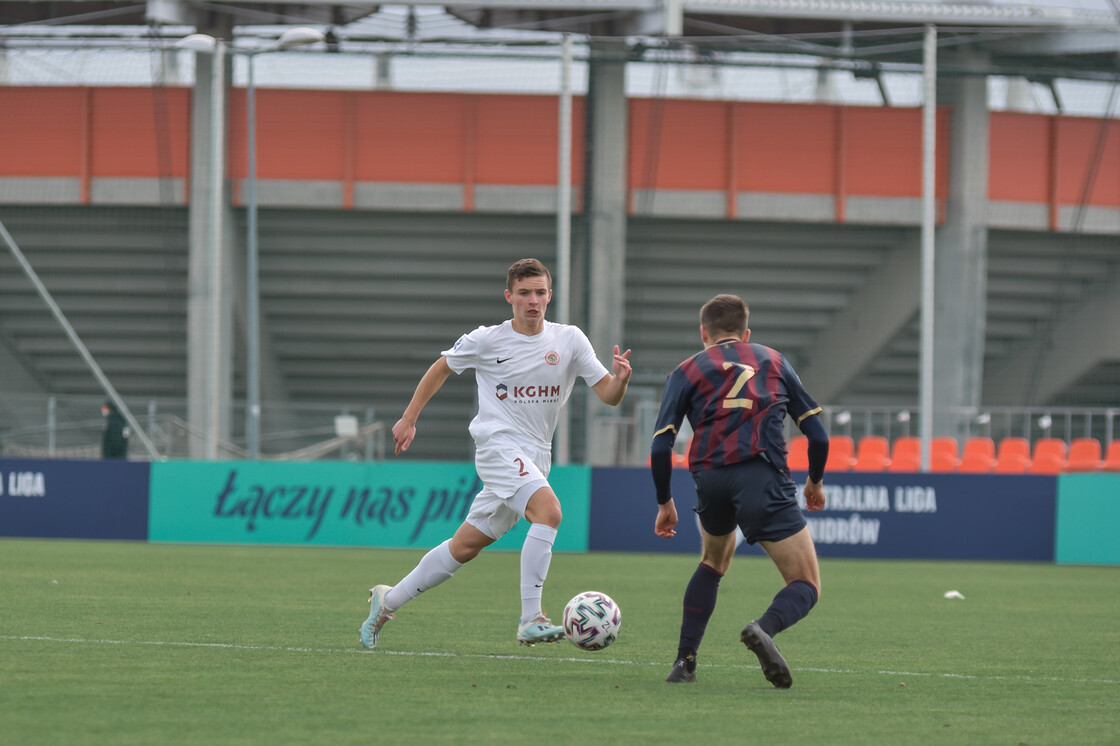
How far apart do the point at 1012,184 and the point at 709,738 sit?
2211cm

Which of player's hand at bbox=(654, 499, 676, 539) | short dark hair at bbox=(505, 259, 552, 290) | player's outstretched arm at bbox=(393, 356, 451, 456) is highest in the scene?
short dark hair at bbox=(505, 259, 552, 290)

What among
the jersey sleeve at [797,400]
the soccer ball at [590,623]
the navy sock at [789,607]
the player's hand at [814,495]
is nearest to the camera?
the navy sock at [789,607]

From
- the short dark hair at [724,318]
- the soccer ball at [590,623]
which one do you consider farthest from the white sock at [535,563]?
the short dark hair at [724,318]

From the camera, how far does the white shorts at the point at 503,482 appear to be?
6914mm

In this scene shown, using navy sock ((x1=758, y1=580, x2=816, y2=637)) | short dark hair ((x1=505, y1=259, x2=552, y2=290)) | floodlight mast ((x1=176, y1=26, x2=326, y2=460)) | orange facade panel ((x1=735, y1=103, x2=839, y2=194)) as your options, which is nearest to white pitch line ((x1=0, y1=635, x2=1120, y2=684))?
navy sock ((x1=758, y1=580, x2=816, y2=637))

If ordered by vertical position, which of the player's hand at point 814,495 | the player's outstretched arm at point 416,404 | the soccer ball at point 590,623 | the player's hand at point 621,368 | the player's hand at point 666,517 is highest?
the player's hand at point 621,368

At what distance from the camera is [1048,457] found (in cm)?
2291

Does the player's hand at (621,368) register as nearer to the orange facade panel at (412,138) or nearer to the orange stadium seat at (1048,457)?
the orange stadium seat at (1048,457)

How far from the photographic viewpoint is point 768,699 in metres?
5.73

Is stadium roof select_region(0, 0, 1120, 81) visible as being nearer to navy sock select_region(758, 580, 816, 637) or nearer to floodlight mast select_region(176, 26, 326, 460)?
floodlight mast select_region(176, 26, 326, 460)

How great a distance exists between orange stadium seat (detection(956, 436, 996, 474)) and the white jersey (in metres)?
15.9

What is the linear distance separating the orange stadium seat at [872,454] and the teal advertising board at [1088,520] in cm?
488

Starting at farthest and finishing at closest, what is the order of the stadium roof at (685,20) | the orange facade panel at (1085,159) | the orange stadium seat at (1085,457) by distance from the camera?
the orange facade panel at (1085,159) → the stadium roof at (685,20) → the orange stadium seat at (1085,457)

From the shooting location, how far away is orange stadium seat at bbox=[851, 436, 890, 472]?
22250 mm
